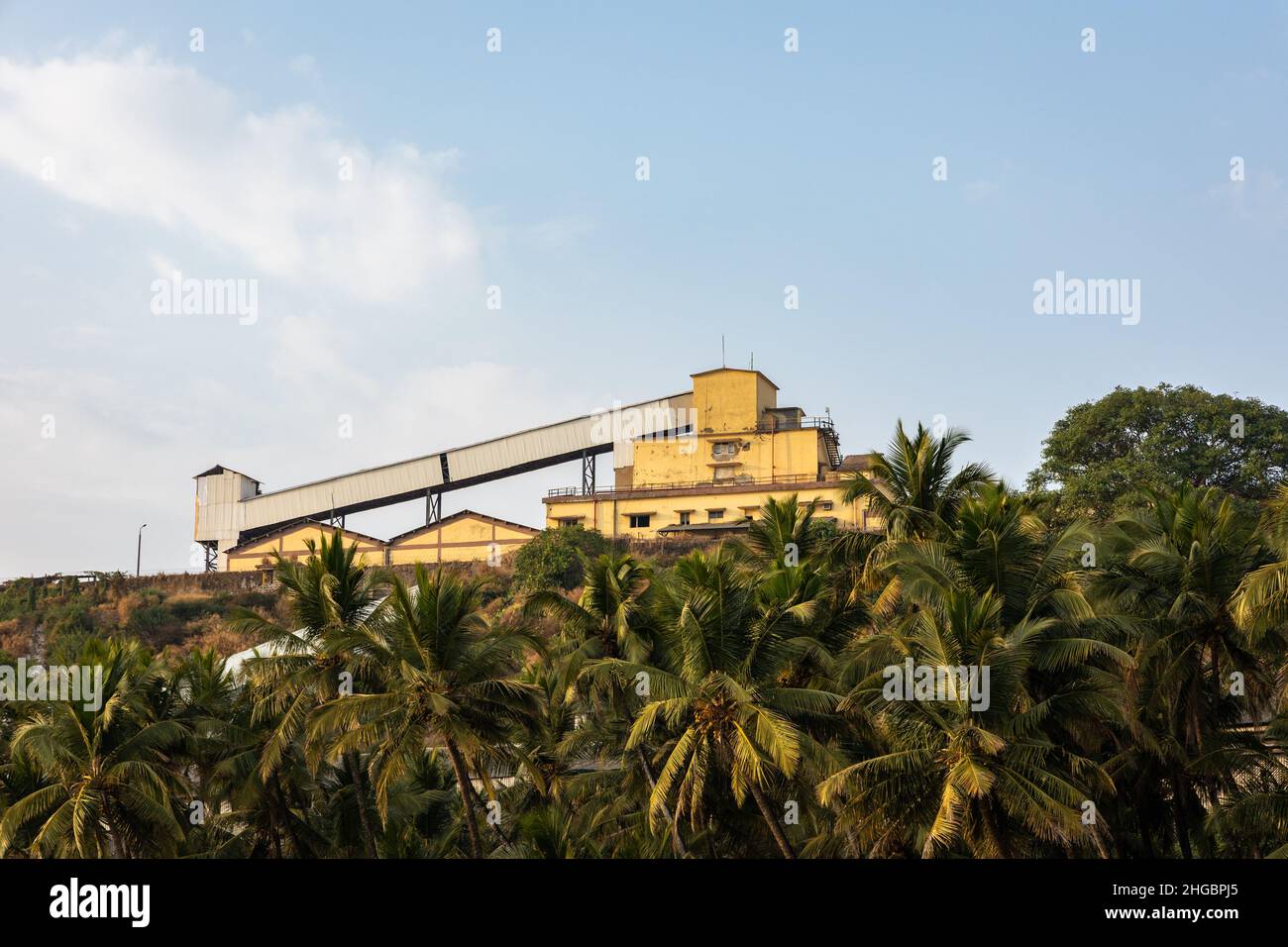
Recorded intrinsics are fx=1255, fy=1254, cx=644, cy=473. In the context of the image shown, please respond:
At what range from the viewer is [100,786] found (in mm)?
28391

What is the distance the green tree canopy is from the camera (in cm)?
6197

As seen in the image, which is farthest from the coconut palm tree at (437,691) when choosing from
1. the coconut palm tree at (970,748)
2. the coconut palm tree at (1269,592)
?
the coconut palm tree at (1269,592)

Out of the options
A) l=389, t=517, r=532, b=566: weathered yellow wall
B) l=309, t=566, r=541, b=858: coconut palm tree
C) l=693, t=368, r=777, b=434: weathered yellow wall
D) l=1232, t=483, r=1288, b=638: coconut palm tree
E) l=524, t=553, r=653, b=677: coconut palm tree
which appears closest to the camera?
l=1232, t=483, r=1288, b=638: coconut palm tree

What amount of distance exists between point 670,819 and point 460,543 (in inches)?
2102

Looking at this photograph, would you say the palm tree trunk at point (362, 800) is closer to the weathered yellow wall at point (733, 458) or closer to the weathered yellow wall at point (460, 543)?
the weathered yellow wall at point (460, 543)

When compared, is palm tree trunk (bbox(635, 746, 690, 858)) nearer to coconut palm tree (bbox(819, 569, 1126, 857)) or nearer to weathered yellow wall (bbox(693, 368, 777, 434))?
coconut palm tree (bbox(819, 569, 1126, 857))

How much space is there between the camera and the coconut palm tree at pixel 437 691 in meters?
27.3

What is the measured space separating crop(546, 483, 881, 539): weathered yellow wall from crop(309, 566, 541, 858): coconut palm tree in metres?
48.5

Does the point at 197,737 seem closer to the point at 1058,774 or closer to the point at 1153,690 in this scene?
the point at 1058,774

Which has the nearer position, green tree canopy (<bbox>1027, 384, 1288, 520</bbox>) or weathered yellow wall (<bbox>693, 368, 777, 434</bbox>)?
green tree canopy (<bbox>1027, 384, 1288, 520</bbox>)

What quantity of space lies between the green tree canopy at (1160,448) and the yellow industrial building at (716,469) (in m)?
15.7

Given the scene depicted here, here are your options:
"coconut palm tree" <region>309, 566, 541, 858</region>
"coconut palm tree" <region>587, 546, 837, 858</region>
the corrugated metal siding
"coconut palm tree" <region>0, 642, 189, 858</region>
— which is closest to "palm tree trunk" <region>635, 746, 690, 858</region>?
"coconut palm tree" <region>587, 546, 837, 858</region>

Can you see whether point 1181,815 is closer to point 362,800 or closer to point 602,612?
point 602,612
